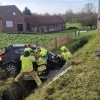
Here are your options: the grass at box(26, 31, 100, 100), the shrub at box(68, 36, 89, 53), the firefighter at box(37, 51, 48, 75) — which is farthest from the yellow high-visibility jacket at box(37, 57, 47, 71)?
the shrub at box(68, 36, 89, 53)

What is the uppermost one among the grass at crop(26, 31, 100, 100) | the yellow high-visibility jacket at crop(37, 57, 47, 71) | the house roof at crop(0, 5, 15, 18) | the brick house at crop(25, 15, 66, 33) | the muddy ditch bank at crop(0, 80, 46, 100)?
the house roof at crop(0, 5, 15, 18)

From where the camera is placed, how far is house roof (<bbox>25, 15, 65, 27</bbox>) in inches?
2838

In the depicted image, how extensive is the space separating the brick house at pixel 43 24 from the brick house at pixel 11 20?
2.16 m

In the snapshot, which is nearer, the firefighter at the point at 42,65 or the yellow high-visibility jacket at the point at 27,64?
the yellow high-visibility jacket at the point at 27,64

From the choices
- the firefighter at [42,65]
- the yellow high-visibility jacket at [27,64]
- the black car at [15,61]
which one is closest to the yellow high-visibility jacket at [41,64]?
the firefighter at [42,65]

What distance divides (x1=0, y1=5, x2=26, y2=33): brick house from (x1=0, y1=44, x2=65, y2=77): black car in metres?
52.4

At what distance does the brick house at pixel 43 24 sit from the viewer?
71500 mm

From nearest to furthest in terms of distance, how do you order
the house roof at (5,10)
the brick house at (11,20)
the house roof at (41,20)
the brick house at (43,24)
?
1. the brick house at (11,20)
2. the house roof at (5,10)
3. the brick house at (43,24)
4. the house roof at (41,20)

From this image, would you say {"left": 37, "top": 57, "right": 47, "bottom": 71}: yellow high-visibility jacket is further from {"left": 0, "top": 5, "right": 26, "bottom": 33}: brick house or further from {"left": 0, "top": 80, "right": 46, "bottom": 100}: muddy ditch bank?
{"left": 0, "top": 5, "right": 26, "bottom": 33}: brick house

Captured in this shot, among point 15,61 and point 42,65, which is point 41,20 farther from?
point 42,65

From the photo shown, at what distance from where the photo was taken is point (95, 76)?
11633 mm

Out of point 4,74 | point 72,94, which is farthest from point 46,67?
point 72,94

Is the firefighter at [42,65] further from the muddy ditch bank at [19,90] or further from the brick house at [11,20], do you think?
the brick house at [11,20]

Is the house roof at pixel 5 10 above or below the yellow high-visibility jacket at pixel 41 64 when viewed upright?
above
